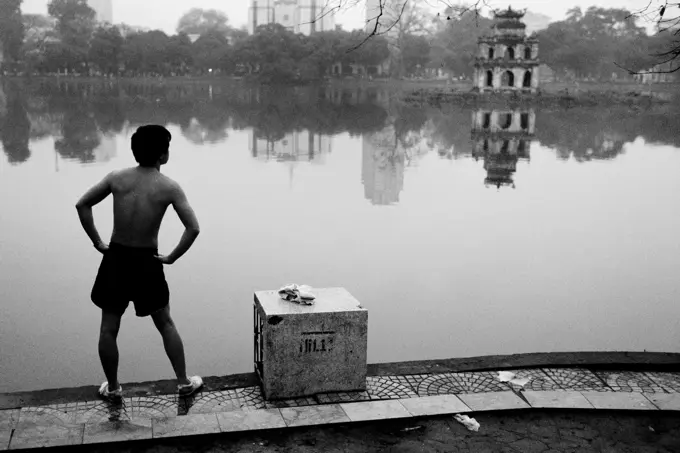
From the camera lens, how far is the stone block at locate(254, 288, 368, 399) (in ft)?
17.0

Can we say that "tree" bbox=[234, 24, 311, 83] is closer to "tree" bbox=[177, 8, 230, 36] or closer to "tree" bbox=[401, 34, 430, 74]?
"tree" bbox=[401, 34, 430, 74]

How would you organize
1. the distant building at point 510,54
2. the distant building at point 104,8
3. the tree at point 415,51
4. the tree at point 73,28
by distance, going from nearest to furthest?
the distant building at point 510,54 < the tree at point 73,28 < the tree at point 415,51 < the distant building at point 104,8

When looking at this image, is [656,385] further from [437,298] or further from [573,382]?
[437,298]

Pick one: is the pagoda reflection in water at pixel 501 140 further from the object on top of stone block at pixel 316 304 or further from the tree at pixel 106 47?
the tree at pixel 106 47

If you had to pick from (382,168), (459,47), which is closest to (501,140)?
(382,168)

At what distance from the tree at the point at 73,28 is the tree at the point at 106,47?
157cm

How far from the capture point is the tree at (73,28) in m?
84.0

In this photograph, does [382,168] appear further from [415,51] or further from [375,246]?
[415,51]

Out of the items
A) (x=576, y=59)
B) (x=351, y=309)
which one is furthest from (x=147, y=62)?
(x=351, y=309)

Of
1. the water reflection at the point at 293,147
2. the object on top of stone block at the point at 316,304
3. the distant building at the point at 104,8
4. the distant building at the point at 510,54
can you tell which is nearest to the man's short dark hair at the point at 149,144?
the object on top of stone block at the point at 316,304

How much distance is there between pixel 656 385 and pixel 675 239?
776cm

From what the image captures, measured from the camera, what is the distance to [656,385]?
5797 mm

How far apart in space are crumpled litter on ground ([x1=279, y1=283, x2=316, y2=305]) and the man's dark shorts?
2.91 ft

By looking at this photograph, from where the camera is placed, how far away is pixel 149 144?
493cm
